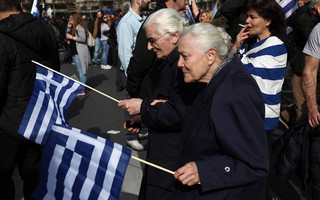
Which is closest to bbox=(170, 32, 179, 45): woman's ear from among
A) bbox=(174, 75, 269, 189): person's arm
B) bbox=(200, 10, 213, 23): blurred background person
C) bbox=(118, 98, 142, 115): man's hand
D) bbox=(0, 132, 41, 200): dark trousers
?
bbox=(118, 98, 142, 115): man's hand

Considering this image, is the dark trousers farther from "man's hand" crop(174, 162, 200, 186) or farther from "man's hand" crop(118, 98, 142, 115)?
"man's hand" crop(174, 162, 200, 186)

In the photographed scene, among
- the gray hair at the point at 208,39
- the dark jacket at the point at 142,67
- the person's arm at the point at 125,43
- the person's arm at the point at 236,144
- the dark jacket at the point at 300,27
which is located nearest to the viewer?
the person's arm at the point at 236,144

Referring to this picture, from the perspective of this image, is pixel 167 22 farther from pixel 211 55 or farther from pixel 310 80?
pixel 310 80

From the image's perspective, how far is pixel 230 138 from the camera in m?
1.56

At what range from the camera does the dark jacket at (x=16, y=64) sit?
8.38ft

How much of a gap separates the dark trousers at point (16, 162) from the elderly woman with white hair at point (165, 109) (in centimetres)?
104

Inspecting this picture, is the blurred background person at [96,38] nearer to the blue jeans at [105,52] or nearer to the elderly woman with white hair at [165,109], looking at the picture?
the blue jeans at [105,52]

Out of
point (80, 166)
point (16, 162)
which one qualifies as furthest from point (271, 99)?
point (16, 162)

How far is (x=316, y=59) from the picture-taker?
294 cm

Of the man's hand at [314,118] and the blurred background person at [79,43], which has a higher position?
the man's hand at [314,118]

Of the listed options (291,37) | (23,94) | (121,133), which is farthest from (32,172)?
(291,37)

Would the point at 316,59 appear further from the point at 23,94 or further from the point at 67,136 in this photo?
the point at 23,94

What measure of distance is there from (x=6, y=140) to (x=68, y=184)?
1.03m

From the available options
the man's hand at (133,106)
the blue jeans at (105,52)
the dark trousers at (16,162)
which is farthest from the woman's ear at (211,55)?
the blue jeans at (105,52)
